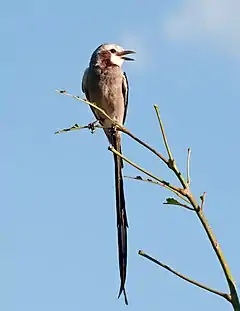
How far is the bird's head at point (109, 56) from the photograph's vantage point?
17.5 ft

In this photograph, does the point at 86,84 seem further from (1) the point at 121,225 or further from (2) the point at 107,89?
(1) the point at 121,225

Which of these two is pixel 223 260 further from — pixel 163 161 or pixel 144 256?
pixel 163 161

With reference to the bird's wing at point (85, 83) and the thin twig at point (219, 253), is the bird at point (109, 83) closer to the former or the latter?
the bird's wing at point (85, 83)

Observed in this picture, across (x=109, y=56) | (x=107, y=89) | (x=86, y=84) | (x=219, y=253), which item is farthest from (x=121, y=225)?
(x=109, y=56)

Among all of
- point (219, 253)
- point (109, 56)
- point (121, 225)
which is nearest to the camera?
point (219, 253)

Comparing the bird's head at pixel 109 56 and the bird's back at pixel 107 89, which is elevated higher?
the bird's head at pixel 109 56

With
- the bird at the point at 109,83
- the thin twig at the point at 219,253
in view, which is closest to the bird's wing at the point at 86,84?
the bird at the point at 109,83

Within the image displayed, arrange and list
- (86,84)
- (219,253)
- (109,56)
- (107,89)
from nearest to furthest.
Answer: (219,253) → (107,89) → (86,84) → (109,56)

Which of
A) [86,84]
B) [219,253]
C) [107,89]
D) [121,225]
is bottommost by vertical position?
[219,253]

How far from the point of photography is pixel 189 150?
140cm

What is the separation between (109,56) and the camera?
5.39 meters

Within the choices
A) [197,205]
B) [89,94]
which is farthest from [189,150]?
[89,94]

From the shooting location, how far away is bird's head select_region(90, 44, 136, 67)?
5.33 m

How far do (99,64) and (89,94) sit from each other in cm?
30
